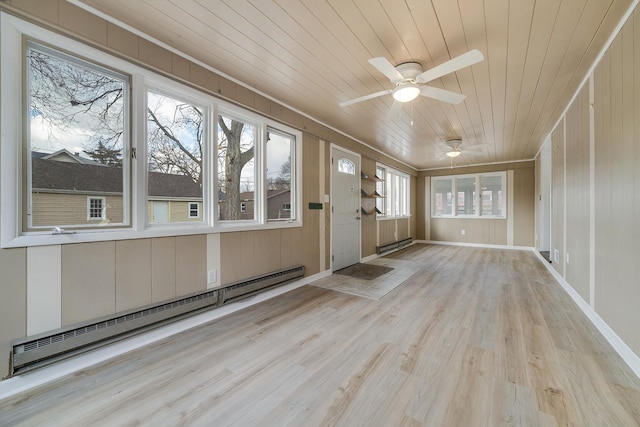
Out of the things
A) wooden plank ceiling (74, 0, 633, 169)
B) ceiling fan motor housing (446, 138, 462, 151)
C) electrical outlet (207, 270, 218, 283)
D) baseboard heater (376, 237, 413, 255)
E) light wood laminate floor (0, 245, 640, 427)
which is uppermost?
wooden plank ceiling (74, 0, 633, 169)

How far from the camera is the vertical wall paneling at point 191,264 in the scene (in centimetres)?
226

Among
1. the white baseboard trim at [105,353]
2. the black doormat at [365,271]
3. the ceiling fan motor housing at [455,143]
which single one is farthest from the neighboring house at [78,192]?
the ceiling fan motor housing at [455,143]

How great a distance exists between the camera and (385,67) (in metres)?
1.93

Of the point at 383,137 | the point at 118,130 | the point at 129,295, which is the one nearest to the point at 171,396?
the point at 129,295

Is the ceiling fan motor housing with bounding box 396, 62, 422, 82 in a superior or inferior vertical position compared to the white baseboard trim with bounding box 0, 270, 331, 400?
superior

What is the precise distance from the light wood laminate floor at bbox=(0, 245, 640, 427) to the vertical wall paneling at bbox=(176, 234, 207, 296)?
0.39m

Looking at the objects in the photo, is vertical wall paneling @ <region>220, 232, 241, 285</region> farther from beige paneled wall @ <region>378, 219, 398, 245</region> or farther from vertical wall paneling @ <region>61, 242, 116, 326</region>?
beige paneled wall @ <region>378, 219, 398, 245</region>

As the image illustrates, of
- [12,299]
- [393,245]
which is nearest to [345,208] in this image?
[393,245]

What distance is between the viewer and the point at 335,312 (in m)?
2.70

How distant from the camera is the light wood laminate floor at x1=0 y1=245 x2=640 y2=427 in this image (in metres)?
1.34

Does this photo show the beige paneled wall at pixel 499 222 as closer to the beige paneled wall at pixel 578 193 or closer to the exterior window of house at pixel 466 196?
the exterior window of house at pixel 466 196

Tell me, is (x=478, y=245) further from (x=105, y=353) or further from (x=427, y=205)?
(x=105, y=353)

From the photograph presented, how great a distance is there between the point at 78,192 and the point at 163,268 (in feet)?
2.59

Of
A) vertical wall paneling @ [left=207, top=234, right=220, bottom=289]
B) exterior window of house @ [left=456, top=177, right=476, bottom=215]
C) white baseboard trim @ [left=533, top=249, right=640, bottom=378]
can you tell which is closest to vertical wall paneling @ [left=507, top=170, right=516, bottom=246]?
exterior window of house @ [left=456, top=177, right=476, bottom=215]
